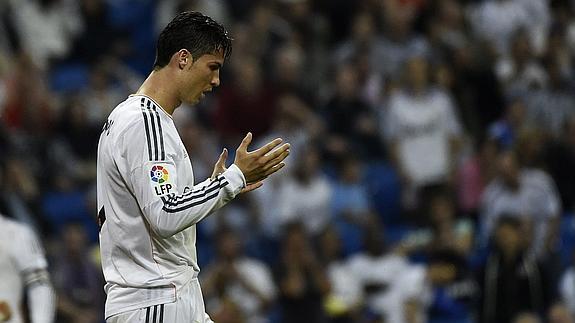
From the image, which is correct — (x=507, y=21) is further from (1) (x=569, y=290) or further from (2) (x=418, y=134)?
(1) (x=569, y=290)

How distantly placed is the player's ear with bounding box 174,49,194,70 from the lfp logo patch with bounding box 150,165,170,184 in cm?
47

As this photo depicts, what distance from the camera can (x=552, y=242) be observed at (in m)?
12.1

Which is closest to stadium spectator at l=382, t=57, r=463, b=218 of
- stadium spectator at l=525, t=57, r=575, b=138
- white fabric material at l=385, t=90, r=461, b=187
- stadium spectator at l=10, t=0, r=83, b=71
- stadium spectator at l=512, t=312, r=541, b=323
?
white fabric material at l=385, t=90, r=461, b=187

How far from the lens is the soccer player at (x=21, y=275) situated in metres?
7.01

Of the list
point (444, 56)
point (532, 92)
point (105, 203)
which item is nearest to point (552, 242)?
point (532, 92)

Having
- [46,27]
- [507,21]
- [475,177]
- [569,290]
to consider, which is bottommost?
[569,290]

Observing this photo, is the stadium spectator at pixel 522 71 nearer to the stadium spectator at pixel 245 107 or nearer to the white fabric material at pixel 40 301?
the stadium spectator at pixel 245 107

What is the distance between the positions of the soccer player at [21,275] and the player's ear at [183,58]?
237cm

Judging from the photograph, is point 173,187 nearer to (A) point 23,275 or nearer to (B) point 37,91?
(A) point 23,275

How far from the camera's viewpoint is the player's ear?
16.8 ft

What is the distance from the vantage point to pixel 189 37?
5.13 m

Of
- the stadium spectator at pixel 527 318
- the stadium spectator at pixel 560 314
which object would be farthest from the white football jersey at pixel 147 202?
the stadium spectator at pixel 560 314

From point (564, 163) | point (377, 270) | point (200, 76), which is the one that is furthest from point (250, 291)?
point (200, 76)

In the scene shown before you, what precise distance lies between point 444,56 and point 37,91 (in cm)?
445
